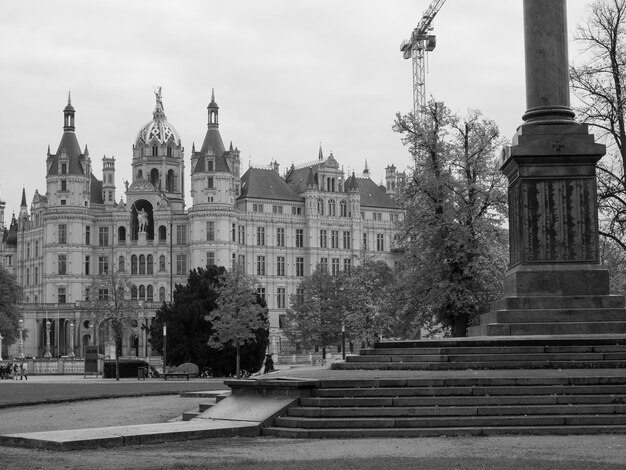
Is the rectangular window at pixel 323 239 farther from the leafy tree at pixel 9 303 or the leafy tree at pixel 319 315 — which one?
the leafy tree at pixel 9 303

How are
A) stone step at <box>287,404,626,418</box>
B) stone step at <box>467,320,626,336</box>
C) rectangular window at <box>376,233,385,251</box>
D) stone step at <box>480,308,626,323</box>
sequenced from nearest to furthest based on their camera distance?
1. stone step at <box>287,404,626,418</box>
2. stone step at <box>467,320,626,336</box>
3. stone step at <box>480,308,626,323</box>
4. rectangular window at <box>376,233,385,251</box>

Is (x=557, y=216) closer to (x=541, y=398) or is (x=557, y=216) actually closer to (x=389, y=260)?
(x=541, y=398)

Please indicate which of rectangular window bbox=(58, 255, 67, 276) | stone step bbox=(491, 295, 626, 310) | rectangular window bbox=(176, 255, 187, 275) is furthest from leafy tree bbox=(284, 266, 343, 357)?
stone step bbox=(491, 295, 626, 310)

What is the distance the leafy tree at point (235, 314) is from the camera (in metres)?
67.1

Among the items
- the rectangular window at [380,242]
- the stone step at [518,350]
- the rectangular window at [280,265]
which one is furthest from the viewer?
the rectangular window at [380,242]

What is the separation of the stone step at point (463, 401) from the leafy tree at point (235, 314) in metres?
45.5

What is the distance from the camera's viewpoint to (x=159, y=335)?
73.8m

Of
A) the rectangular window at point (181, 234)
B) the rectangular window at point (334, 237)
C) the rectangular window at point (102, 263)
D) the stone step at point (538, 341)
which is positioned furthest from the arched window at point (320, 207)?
the stone step at point (538, 341)

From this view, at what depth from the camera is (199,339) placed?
7075 centimetres

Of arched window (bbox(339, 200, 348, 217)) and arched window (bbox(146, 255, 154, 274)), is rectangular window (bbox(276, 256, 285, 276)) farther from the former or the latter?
arched window (bbox(146, 255, 154, 274))

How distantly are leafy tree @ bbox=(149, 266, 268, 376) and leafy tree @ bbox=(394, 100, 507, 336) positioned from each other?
27.6 metres

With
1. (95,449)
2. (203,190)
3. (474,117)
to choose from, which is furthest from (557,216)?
(203,190)

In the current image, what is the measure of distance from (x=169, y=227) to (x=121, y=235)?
5943 millimetres

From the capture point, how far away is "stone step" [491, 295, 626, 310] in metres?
24.4
